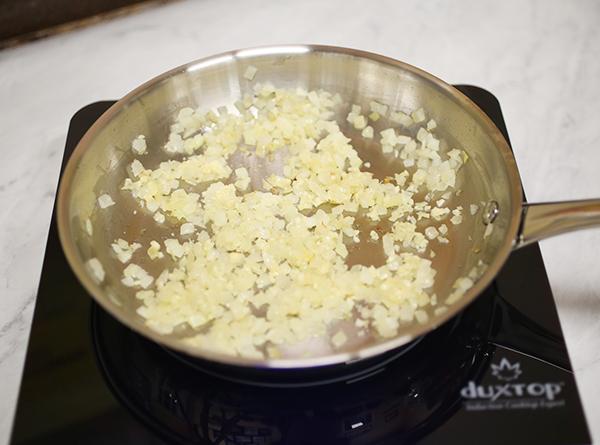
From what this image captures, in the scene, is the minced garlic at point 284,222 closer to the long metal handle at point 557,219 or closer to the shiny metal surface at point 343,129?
the shiny metal surface at point 343,129

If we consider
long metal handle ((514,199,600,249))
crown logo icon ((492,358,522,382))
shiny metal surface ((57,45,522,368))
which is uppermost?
shiny metal surface ((57,45,522,368))

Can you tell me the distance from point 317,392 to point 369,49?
0.74m

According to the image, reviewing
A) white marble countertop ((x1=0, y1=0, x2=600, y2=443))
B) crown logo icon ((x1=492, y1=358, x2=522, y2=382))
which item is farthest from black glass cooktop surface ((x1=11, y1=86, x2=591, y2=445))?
white marble countertop ((x1=0, y1=0, x2=600, y2=443))

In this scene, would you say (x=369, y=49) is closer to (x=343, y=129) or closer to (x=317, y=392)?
(x=343, y=129)

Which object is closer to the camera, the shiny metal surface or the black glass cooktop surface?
the black glass cooktop surface

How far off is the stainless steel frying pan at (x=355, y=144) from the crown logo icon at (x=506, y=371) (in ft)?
0.33

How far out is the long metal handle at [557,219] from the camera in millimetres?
709

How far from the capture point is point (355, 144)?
1018mm

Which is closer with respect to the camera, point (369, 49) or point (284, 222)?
point (284, 222)

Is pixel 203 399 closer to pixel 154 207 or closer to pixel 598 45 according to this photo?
pixel 154 207

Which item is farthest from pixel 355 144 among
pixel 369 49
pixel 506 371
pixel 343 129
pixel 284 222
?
pixel 506 371

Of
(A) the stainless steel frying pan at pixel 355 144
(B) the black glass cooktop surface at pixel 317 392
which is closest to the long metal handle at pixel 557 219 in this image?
(A) the stainless steel frying pan at pixel 355 144

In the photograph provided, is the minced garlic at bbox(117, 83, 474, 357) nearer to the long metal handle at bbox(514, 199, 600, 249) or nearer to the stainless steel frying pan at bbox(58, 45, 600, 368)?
the stainless steel frying pan at bbox(58, 45, 600, 368)

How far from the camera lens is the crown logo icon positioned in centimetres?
72
